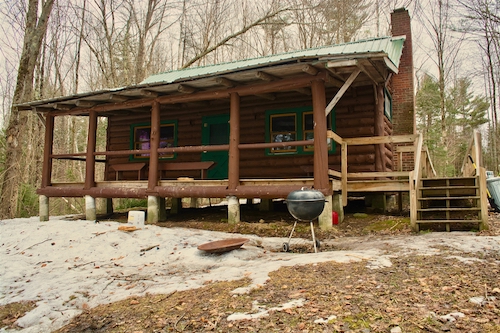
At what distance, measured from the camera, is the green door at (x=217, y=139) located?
1228cm

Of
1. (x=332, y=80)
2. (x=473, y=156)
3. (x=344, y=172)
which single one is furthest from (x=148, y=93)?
(x=473, y=156)

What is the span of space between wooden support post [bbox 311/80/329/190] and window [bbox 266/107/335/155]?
2.52m

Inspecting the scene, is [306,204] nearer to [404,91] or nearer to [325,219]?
[325,219]

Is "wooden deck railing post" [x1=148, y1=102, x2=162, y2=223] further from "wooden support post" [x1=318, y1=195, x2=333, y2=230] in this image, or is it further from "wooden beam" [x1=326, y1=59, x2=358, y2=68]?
"wooden beam" [x1=326, y1=59, x2=358, y2=68]

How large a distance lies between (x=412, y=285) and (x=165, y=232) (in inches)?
219

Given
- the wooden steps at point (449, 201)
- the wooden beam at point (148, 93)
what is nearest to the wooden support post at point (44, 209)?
the wooden beam at point (148, 93)

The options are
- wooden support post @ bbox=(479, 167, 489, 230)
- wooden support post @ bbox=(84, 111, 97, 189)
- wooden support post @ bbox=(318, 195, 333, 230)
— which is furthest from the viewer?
wooden support post @ bbox=(84, 111, 97, 189)

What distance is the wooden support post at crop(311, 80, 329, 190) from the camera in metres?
8.04

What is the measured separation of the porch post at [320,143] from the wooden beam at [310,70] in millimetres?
228

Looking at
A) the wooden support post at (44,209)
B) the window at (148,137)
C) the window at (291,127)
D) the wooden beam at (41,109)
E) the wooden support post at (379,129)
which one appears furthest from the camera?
the window at (148,137)

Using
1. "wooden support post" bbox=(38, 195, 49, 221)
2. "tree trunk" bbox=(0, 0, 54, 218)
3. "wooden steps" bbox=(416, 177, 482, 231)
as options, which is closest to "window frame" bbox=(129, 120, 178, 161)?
"wooden support post" bbox=(38, 195, 49, 221)

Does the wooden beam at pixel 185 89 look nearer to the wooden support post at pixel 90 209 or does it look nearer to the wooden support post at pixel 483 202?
the wooden support post at pixel 90 209

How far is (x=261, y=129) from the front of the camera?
38.5 feet

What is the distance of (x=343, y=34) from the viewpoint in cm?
2231
